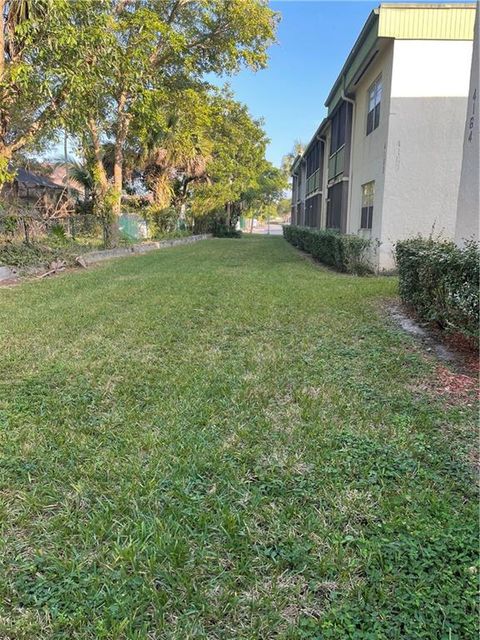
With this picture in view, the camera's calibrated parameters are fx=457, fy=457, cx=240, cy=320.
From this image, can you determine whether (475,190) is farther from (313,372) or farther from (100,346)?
(100,346)

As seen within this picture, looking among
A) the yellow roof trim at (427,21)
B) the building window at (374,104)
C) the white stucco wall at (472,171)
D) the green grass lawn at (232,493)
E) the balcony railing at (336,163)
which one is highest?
the yellow roof trim at (427,21)

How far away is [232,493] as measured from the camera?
2477mm

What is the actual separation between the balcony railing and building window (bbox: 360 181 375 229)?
7.17 feet

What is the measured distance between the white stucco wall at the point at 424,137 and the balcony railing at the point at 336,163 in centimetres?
448

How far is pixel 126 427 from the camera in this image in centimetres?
317

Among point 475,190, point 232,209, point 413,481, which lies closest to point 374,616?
point 413,481

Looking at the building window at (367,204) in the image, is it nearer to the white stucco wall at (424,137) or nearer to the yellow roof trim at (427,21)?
the white stucco wall at (424,137)

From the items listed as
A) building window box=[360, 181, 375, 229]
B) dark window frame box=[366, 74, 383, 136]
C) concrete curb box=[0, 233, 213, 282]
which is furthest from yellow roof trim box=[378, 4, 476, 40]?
concrete curb box=[0, 233, 213, 282]

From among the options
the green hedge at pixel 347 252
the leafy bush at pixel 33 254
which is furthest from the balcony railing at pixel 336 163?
the leafy bush at pixel 33 254

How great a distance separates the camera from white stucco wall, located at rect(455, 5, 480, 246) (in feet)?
18.7

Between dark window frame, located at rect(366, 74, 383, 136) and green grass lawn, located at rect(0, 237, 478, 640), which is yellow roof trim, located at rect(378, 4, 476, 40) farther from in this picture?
green grass lawn, located at rect(0, 237, 478, 640)

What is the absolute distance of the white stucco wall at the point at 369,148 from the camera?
36.2 ft

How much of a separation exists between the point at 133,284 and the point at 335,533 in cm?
788

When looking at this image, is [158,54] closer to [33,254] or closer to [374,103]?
[374,103]
